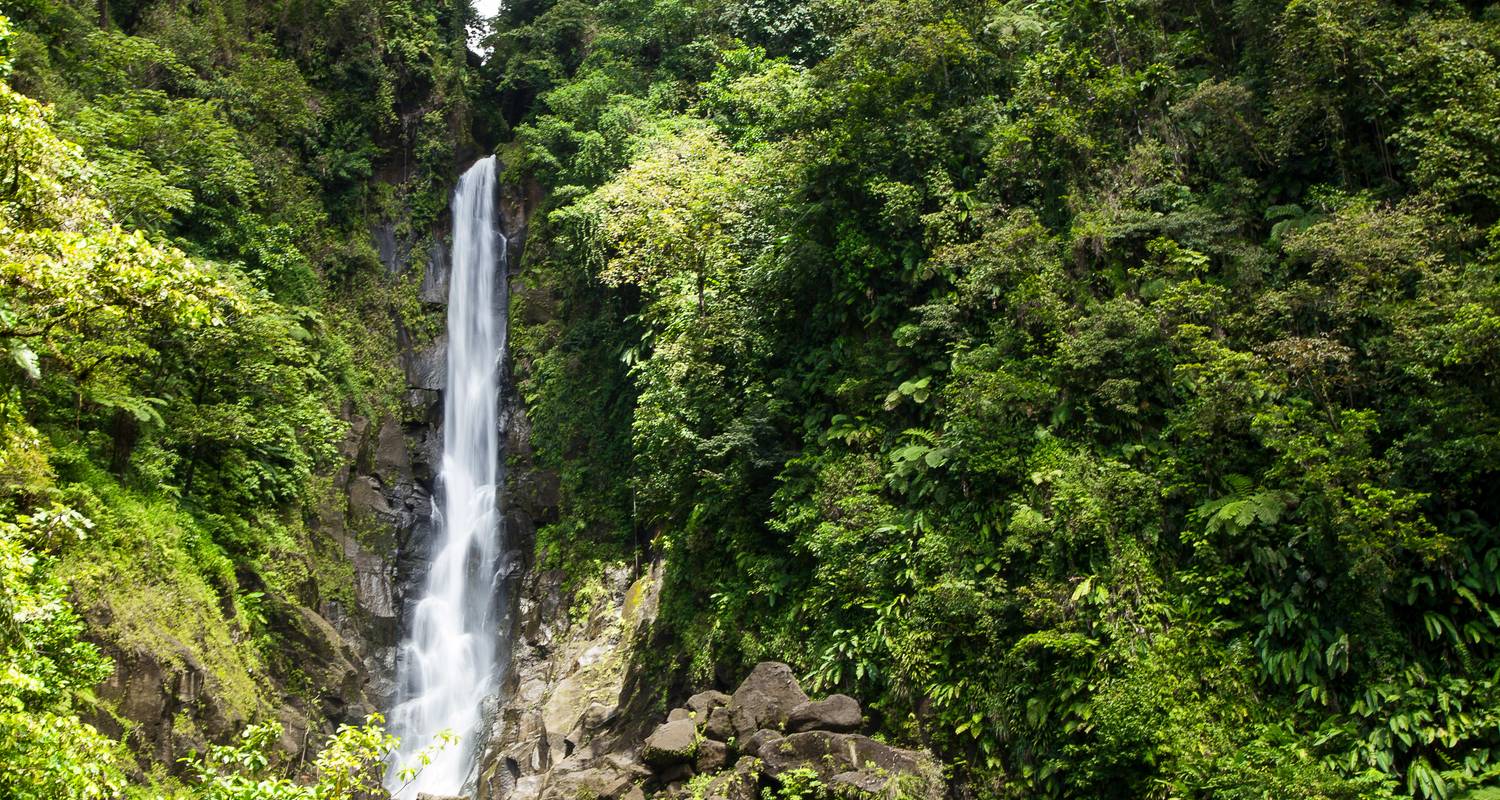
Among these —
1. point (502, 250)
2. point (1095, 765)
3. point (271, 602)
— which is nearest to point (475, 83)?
point (502, 250)

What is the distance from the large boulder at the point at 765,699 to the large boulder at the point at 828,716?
0.17 m

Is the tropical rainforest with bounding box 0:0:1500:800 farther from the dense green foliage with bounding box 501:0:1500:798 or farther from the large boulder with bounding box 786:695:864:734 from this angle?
the large boulder with bounding box 786:695:864:734

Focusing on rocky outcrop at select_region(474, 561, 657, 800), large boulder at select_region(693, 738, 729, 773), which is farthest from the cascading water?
large boulder at select_region(693, 738, 729, 773)

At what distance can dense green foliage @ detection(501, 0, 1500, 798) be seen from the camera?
8375mm

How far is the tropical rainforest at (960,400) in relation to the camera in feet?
26.4

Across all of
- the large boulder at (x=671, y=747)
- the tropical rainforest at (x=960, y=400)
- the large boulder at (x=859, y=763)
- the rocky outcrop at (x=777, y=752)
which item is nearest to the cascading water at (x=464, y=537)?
the tropical rainforest at (x=960, y=400)

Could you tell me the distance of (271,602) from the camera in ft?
55.0

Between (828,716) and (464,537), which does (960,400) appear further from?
(464,537)

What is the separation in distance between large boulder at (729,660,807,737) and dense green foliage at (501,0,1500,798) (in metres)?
0.45

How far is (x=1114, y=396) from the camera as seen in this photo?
1072 centimetres

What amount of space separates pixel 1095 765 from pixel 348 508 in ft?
58.3

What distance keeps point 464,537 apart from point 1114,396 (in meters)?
17.5

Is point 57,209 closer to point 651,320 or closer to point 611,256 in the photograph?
point 651,320

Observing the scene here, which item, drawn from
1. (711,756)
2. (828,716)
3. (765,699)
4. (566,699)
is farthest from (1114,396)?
(566,699)
